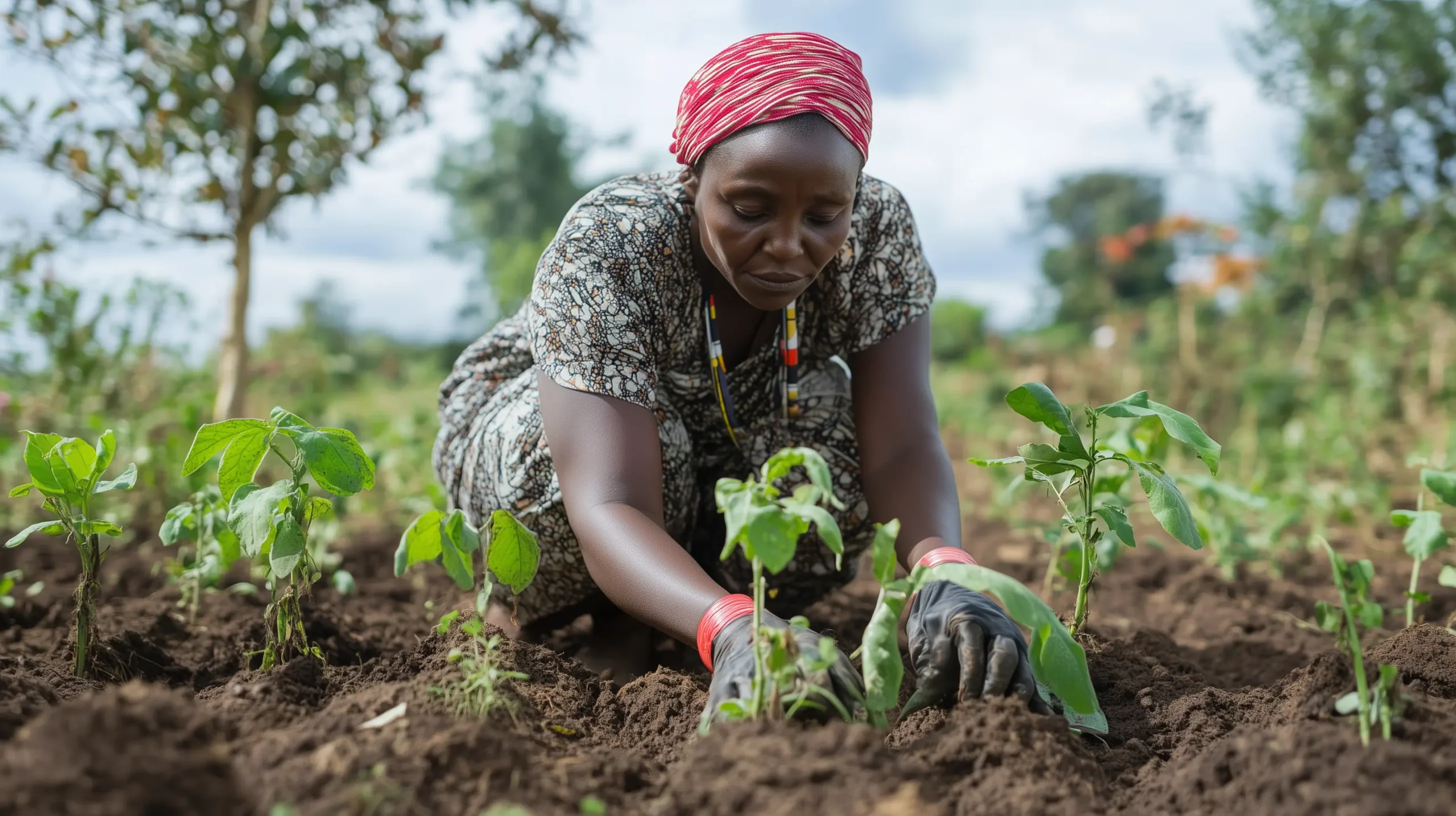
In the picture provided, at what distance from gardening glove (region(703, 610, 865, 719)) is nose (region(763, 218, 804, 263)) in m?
0.61

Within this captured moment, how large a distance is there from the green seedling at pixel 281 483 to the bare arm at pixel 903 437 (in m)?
0.97

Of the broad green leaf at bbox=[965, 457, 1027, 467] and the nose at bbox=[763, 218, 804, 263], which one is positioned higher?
the nose at bbox=[763, 218, 804, 263]

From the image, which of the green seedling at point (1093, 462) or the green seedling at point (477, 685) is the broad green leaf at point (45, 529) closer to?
the green seedling at point (477, 685)

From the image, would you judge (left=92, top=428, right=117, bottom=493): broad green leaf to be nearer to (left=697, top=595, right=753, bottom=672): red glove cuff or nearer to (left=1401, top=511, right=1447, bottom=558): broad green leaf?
(left=697, top=595, right=753, bottom=672): red glove cuff

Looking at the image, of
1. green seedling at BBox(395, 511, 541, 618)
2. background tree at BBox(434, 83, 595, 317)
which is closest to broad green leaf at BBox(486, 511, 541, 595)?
green seedling at BBox(395, 511, 541, 618)

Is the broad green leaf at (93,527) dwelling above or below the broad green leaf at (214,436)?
below

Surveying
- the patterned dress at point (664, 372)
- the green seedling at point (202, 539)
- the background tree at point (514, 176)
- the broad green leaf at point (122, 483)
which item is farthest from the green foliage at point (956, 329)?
the broad green leaf at point (122, 483)

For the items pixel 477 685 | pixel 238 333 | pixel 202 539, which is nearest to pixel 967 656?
pixel 477 685

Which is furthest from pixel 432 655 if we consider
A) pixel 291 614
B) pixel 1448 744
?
pixel 1448 744

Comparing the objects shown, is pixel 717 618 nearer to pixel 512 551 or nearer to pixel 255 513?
pixel 512 551

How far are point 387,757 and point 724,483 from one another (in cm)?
50

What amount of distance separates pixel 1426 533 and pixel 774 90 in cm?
124

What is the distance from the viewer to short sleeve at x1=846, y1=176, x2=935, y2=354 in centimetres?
215

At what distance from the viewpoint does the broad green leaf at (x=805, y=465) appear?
1174mm
